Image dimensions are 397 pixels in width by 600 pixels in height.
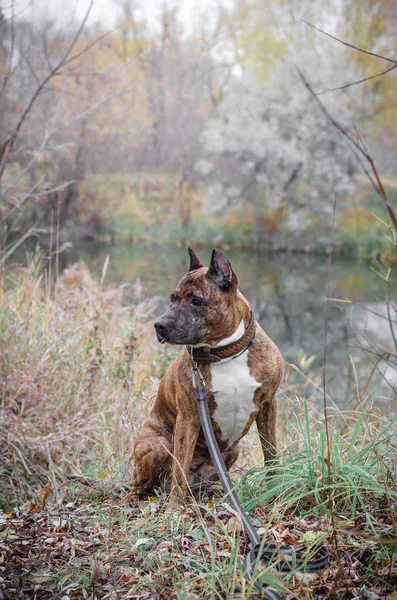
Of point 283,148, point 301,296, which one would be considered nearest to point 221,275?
point 301,296

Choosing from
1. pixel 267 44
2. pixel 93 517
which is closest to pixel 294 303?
pixel 93 517

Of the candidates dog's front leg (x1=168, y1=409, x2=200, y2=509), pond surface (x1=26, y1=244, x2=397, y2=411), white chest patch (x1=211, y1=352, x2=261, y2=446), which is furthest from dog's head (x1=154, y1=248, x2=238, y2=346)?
pond surface (x1=26, y1=244, x2=397, y2=411)

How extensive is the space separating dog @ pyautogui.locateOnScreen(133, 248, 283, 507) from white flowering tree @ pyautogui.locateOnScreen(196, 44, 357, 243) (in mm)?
18113

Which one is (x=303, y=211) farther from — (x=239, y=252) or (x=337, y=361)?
(x=337, y=361)

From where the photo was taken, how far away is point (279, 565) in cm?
193

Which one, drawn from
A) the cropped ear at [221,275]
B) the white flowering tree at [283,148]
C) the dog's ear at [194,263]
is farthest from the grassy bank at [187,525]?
the white flowering tree at [283,148]

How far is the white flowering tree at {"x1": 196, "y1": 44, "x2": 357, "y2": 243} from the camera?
20031 mm

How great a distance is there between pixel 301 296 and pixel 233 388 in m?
12.6

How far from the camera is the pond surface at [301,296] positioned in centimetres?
831

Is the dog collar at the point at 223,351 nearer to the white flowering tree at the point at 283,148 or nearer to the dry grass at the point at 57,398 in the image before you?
the dry grass at the point at 57,398

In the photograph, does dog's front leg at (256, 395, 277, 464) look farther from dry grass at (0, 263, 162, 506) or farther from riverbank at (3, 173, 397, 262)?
riverbank at (3, 173, 397, 262)

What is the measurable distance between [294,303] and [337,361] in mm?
4715

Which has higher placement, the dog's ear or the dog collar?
the dog's ear

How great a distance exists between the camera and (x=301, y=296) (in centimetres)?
1489
